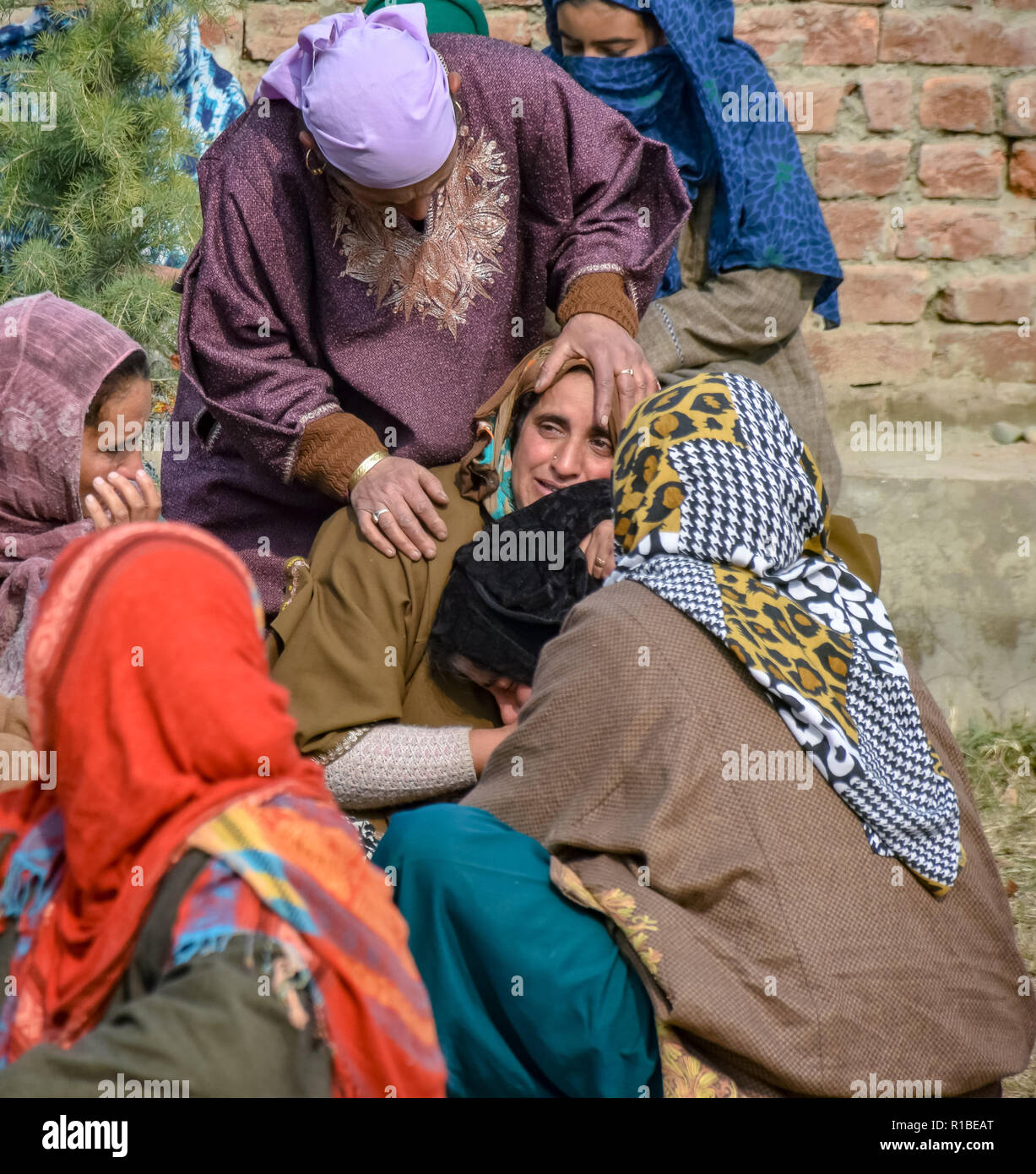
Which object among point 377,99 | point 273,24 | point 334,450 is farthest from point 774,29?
point 334,450

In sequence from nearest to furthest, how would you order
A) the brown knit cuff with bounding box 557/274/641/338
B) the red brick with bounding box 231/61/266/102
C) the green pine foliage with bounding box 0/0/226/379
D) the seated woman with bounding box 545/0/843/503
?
the brown knit cuff with bounding box 557/274/641/338 → the seated woman with bounding box 545/0/843/503 → the green pine foliage with bounding box 0/0/226/379 → the red brick with bounding box 231/61/266/102

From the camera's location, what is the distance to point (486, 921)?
1774 mm

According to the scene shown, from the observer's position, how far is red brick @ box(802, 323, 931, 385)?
14.1 feet

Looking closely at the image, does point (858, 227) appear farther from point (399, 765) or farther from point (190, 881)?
point (190, 881)

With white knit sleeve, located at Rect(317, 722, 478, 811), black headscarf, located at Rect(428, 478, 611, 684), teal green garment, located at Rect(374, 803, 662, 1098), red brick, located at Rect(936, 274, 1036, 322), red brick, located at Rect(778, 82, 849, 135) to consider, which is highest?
Result: red brick, located at Rect(778, 82, 849, 135)

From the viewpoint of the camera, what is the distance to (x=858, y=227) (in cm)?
423

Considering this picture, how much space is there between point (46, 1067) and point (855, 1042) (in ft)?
3.50

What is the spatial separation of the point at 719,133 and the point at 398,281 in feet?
3.15

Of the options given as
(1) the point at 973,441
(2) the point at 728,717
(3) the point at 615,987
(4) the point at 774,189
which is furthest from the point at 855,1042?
(1) the point at 973,441

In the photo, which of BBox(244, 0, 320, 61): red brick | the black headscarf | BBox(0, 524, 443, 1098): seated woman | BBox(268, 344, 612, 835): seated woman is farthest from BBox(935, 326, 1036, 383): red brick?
BBox(0, 524, 443, 1098): seated woman

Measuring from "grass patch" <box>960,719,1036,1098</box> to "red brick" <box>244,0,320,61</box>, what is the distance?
2.97 m

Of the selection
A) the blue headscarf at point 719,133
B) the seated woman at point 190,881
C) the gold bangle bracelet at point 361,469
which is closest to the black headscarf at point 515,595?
the gold bangle bracelet at point 361,469

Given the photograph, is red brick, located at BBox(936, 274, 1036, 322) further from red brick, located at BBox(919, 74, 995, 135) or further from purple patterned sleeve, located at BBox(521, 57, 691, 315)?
purple patterned sleeve, located at BBox(521, 57, 691, 315)

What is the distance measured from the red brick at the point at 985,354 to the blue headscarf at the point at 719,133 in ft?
3.51
